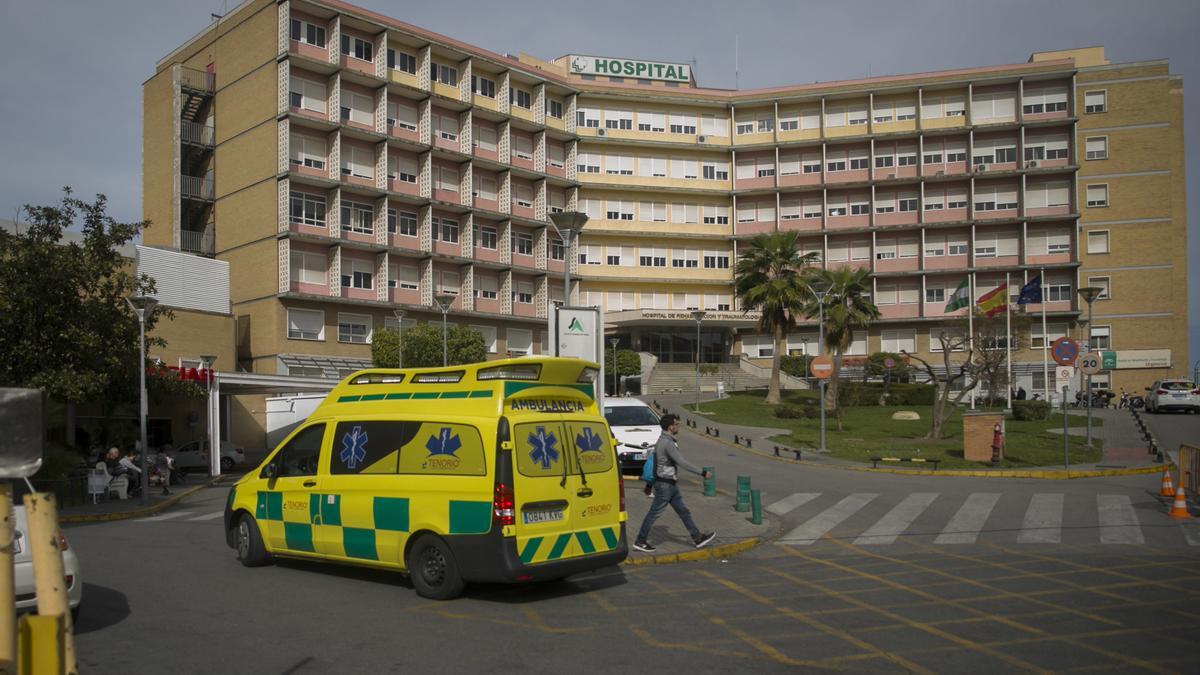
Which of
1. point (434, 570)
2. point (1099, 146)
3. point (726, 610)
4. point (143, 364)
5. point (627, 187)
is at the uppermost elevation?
point (1099, 146)

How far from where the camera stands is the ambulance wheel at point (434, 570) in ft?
29.7

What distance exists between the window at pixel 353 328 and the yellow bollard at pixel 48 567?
5140 cm

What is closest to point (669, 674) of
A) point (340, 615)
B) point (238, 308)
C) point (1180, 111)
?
point (340, 615)

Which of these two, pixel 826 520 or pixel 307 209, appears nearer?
pixel 826 520

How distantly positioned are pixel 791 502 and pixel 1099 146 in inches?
2598

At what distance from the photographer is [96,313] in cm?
2377

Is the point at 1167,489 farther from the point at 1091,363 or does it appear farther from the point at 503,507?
the point at 503,507

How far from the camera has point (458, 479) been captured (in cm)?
911

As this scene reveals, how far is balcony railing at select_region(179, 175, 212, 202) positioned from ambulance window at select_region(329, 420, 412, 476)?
165 ft

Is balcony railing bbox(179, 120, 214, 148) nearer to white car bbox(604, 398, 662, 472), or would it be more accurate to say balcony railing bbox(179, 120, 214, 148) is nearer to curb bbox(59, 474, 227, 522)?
curb bbox(59, 474, 227, 522)

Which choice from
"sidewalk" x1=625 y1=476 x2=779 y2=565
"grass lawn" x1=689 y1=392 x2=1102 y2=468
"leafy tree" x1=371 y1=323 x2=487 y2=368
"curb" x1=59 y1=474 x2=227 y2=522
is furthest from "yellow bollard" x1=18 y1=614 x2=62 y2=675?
"leafy tree" x1=371 y1=323 x2=487 y2=368

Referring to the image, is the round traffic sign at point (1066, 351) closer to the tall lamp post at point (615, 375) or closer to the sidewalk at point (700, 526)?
the sidewalk at point (700, 526)

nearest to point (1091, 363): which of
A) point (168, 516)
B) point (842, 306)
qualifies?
point (168, 516)

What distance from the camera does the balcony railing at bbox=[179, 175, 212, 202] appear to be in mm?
55438
